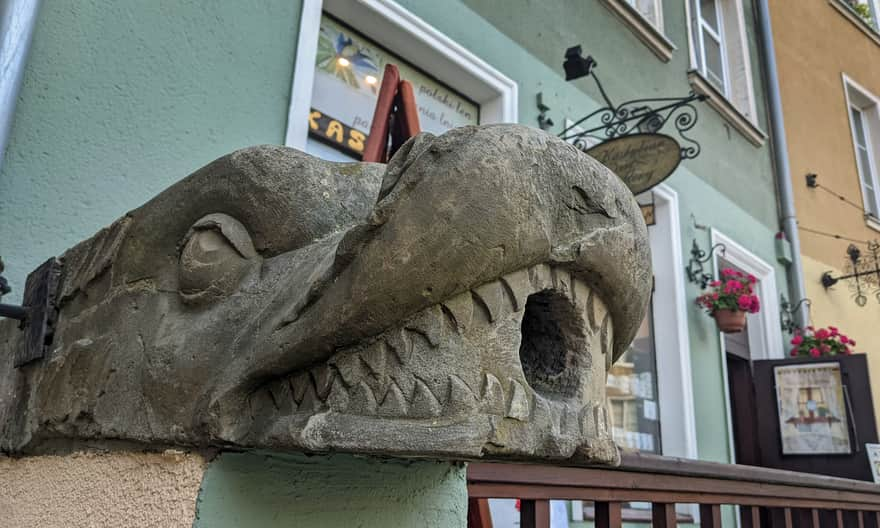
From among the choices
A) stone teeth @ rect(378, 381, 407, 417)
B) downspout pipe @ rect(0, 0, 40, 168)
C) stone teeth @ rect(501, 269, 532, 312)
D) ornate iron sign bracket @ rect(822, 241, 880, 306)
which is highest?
ornate iron sign bracket @ rect(822, 241, 880, 306)

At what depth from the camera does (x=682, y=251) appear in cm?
441

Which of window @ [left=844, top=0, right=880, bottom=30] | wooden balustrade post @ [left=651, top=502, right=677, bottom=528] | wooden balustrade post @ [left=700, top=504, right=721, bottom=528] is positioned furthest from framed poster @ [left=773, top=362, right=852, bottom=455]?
window @ [left=844, top=0, right=880, bottom=30]

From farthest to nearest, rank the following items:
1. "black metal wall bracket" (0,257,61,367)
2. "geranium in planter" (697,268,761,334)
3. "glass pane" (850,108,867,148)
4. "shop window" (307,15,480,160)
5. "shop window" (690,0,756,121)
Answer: "glass pane" (850,108,867,148) < "shop window" (690,0,756,121) < "geranium in planter" (697,268,761,334) < "shop window" (307,15,480,160) < "black metal wall bracket" (0,257,61,367)

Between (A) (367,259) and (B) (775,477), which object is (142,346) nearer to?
(A) (367,259)

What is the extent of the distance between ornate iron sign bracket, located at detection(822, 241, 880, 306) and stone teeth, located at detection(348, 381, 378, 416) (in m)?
6.86

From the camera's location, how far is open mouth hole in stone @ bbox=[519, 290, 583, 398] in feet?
2.15

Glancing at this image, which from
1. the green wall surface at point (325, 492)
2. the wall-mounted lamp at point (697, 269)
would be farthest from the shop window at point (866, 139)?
the green wall surface at point (325, 492)

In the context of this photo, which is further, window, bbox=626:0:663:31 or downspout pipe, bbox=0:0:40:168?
window, bbox=626:0:663:31

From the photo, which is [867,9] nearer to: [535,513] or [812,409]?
[812,409]

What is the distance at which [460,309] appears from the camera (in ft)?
1.95

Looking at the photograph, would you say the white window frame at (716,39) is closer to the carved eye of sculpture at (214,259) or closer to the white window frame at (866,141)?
the white window frame at (866,141)

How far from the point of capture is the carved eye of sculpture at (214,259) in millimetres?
734

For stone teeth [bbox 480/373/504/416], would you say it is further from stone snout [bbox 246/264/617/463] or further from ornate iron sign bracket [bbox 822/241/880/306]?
ornate iron sign bracket [bbox 822/241/880/306]

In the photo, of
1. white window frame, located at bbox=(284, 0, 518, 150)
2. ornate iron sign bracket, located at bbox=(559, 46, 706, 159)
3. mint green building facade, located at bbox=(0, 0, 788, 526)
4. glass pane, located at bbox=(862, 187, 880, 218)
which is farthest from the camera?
glass pane, located at bbox=(862, 187, 880, 218)
